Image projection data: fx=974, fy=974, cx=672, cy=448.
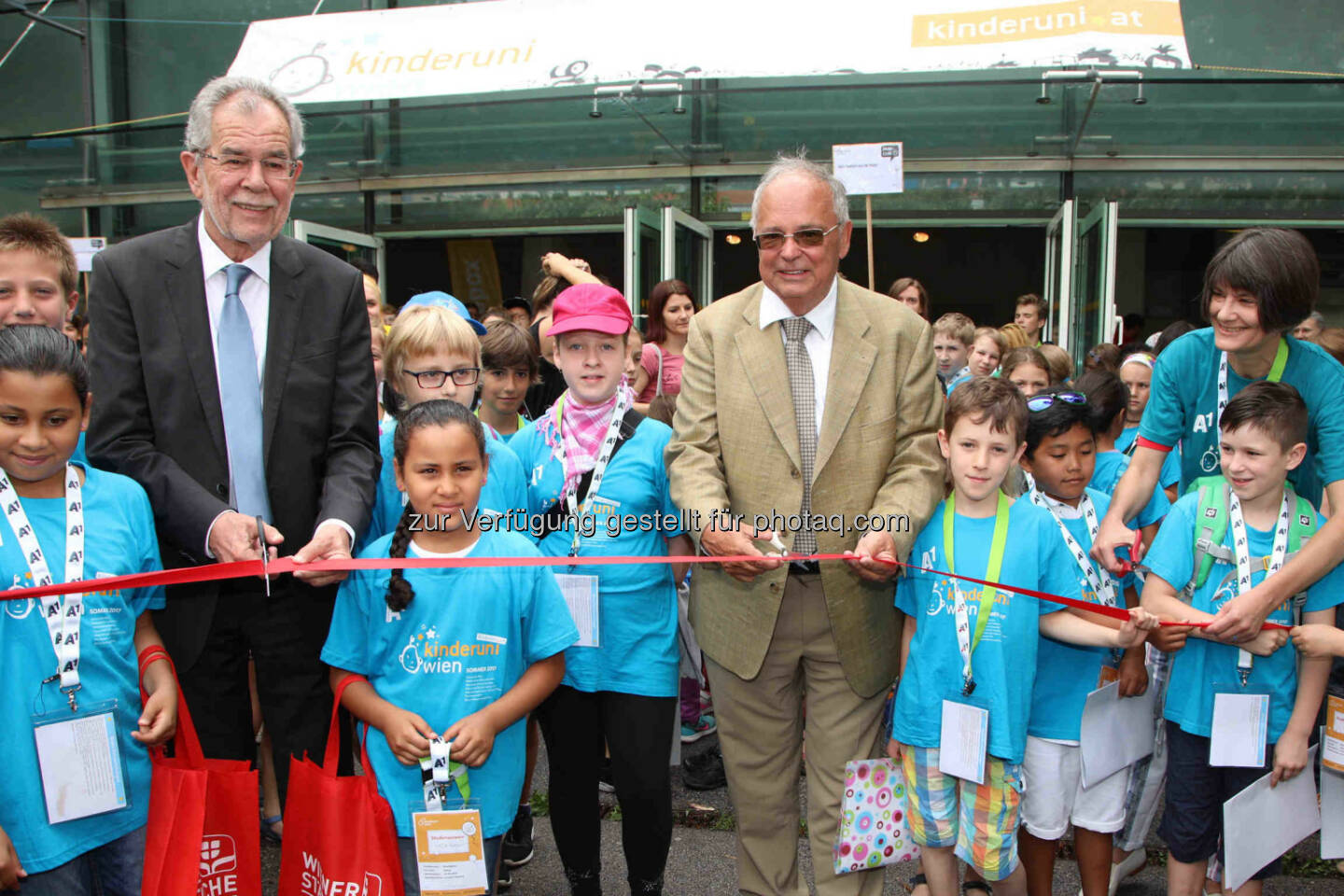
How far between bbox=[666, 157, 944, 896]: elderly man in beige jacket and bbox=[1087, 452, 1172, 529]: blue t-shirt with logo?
1.05m

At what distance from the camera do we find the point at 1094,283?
28.2 ft

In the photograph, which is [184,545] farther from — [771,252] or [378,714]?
[771,252]

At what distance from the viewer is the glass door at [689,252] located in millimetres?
8938

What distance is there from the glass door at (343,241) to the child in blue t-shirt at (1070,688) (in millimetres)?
7795

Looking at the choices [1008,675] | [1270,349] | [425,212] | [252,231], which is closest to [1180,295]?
[425,212]

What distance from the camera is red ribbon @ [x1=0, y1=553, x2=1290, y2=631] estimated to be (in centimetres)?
214

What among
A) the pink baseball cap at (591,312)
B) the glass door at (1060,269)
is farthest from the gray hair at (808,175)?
the glass door at (1060,269)

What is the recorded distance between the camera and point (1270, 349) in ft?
9.45

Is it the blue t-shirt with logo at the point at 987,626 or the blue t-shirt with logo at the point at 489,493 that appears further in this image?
the blue t-shirt with logo at the point at 489,493

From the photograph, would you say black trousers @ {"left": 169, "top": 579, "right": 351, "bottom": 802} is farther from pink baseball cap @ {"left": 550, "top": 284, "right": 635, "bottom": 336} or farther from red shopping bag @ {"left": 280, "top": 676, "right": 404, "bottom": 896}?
pink baseball cap @ {"left": 550, "top": 284, "right": 635, "bottom": 336}

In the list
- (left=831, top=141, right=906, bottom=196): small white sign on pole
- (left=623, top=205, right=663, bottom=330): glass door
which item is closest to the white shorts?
(left=831, top=141, right=906, bottom=196): small white sign on pole

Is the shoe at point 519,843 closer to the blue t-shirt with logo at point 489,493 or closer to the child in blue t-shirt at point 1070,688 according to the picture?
the blue t-shirt with logo at point 489,493

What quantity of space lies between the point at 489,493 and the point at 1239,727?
7.07 feet

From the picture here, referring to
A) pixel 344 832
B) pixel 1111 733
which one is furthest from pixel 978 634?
pixel 344 832
